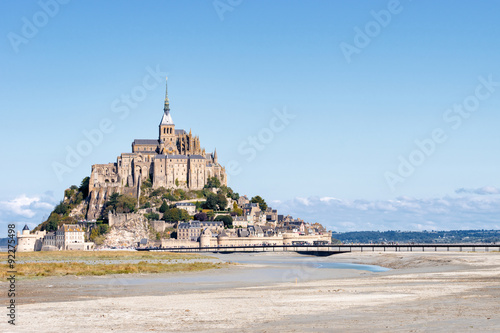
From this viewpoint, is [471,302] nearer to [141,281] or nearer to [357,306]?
[357,306]

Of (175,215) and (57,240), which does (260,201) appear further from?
(57,240)

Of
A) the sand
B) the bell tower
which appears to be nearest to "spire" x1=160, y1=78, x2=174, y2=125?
the bell tower

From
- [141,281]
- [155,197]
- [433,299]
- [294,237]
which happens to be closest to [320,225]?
[294,237]

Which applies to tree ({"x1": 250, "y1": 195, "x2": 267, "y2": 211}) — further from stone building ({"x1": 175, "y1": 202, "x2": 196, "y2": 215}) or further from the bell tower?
stone building ({"x1": 175, "y1": 202, "x2": 196, "y2": 215})

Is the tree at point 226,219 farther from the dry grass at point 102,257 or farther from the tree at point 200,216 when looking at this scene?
the dry grass at point 102,257

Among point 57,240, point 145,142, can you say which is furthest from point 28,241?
point 145,142

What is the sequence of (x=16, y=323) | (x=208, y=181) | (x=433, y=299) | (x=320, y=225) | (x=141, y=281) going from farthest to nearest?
(x=320, y=225), (x=208, y=181), (x=141, y=281), (x=433, y=299), (x=16, y=323)
